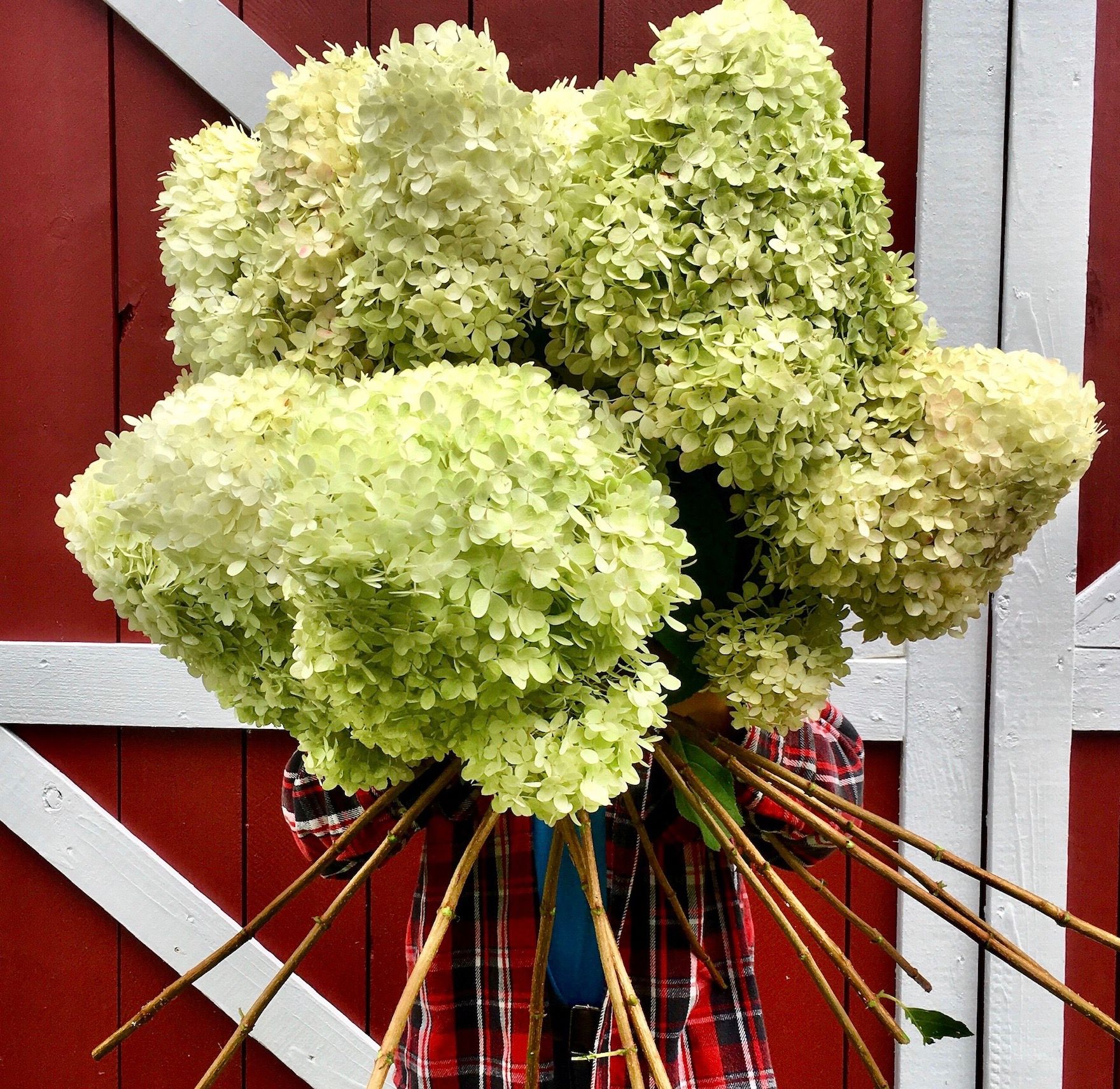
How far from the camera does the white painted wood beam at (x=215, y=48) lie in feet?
3.61

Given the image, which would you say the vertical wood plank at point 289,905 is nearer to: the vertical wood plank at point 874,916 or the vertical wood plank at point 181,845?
the vertical wood plank at point 181,845

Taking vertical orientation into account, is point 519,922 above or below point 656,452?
below

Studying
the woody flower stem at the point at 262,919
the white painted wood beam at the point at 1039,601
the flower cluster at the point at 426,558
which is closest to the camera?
the flower cluster at the point at 426,558

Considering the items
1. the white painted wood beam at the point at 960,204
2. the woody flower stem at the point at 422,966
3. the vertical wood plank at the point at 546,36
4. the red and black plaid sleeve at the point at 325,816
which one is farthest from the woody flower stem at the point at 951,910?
the vertical wood plank at the point at 546,36

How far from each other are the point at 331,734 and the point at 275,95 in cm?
32

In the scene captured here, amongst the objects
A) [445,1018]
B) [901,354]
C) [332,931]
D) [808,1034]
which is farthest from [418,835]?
[901,354]

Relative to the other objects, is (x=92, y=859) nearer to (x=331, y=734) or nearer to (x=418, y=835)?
(x=418, y=835)

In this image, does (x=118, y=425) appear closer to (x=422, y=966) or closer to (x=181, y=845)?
(x=181, y=845)

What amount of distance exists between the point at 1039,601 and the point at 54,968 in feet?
4.42

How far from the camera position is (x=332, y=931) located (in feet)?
3.88

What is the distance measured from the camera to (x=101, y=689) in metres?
1.18

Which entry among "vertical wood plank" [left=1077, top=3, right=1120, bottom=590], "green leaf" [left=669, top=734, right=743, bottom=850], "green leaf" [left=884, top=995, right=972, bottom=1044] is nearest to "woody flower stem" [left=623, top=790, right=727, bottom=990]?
"green leaf" [left=669, top=734, right=743, bottom=850]

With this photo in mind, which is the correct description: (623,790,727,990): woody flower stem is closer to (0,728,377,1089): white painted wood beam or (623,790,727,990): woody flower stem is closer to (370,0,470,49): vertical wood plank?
(0,728,377,1089): white painted wood beam

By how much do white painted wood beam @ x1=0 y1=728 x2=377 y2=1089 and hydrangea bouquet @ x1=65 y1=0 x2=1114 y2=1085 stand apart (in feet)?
2.88
